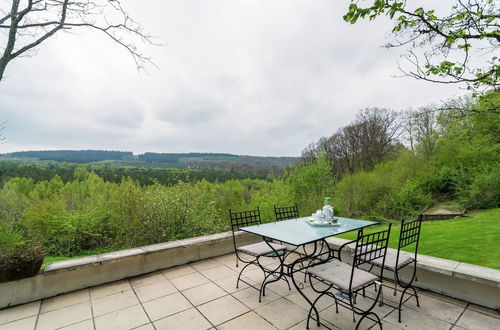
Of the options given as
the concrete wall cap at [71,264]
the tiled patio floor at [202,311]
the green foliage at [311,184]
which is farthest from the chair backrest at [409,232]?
the green foliage at [311,184]

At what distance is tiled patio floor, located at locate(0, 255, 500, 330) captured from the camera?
1923 mm

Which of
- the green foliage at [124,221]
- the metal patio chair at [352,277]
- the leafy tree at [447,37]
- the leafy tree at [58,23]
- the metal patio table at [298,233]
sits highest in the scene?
the leafy tree at [58,23]

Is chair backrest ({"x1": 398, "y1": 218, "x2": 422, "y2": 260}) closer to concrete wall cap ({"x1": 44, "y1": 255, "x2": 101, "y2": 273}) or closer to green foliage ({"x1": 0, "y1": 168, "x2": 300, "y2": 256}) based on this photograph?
concrete wall cap ({"x1": 44, "y1": 255, "x2": 101, "y2": 273})

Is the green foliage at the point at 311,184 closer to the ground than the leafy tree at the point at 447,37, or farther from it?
closer to the ground

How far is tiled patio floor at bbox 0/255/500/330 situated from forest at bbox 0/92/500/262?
3.62 feet

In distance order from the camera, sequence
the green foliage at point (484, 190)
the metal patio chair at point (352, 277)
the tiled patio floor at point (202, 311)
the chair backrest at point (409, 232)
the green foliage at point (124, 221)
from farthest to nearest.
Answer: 1. the green foliage at point (484, 190)
2. the green foliage at point (124, 221)
3. the chair backrest at point (409, 232)
4. the tiled patio floor at point (202, 311)
5. the metal patio chair at point (352, 277)

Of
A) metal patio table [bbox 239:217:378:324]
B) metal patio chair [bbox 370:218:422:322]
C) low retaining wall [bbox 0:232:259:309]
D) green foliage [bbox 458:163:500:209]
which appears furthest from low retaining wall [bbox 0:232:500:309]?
green foliage [bbox 458:163:500:209]

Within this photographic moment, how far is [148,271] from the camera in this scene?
9.95 ft

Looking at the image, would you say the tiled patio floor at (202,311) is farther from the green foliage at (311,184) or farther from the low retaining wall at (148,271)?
the green foliage at (311,184)

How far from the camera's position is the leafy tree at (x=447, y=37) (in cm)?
243

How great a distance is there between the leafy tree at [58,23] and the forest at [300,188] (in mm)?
2649

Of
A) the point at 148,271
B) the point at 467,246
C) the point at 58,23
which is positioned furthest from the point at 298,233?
the point at 58,23

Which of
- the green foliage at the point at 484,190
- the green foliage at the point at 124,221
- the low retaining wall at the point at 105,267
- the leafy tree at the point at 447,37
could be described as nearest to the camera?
the low retaining wall at the point at 105,267

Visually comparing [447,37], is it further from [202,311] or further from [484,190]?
[484,190]
